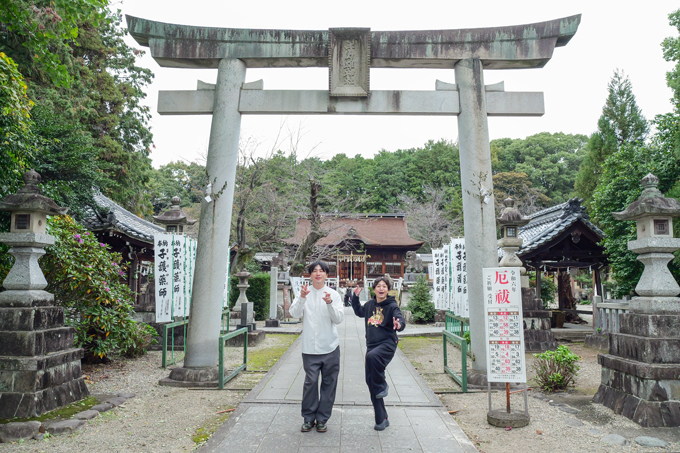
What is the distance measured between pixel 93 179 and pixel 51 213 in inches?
207

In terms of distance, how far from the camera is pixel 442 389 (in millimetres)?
6730

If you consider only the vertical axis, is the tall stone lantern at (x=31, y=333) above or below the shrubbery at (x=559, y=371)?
above

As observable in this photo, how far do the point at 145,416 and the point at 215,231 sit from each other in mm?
2750

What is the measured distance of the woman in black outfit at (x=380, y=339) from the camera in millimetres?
4457

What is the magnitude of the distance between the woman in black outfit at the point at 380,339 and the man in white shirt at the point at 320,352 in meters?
0.34

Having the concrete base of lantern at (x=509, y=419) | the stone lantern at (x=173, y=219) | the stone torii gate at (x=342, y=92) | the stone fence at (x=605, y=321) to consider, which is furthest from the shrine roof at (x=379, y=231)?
the concrete base of lantern at (x=509, y=419)

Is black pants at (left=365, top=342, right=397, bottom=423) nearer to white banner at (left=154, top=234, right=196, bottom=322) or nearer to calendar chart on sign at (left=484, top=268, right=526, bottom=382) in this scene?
calendar chart on sign at (left=484, top=268, right=526, bottom=382)

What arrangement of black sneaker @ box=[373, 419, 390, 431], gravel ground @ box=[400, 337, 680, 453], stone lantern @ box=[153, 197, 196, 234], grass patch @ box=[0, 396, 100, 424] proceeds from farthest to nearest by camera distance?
→ stone lantern @ box=[153, 197, 196, 234] < grass patch @ box=[0, 396, 100, 424] < black sneaker @ box=[373, 419, 390, 431] < gravel ground @ box=[400, 337, 680, 453]

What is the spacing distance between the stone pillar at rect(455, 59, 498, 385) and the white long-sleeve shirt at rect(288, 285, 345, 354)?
3.02 m

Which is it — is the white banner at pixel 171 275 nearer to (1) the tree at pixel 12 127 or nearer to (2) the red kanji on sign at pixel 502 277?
(1) the tree at pixel 12 127

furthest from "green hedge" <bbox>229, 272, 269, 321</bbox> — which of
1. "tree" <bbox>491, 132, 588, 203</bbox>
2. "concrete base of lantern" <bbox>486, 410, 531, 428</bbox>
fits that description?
"tree" <bbox>491, 132, 588, 203</bbox>

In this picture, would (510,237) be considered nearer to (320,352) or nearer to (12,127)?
(320,352)

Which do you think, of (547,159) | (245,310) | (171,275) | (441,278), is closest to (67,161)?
(171,275)

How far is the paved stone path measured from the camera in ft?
13.5
